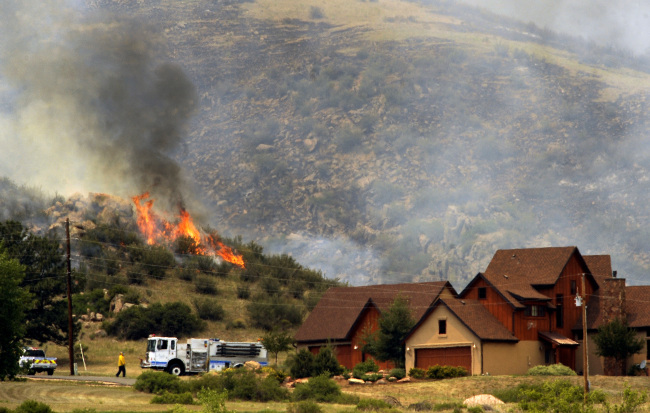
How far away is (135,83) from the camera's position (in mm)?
111438

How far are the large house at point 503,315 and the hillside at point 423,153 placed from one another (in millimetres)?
63786

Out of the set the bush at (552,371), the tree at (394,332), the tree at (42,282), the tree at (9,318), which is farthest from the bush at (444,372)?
the tree at (42,282)

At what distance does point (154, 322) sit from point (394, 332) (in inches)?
891

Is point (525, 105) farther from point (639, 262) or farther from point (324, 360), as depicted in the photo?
point (324, 360)

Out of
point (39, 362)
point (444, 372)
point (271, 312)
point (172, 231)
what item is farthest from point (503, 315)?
point (172, 231)

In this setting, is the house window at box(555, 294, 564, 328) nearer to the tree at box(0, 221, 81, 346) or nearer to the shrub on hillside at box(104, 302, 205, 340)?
the shrub on hillside at box(104, 302, 205, 340)

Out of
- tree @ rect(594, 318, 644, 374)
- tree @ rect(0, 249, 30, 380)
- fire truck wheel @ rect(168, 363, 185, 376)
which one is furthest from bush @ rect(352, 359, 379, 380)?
tree @ rect(0, 249, 30, 380)

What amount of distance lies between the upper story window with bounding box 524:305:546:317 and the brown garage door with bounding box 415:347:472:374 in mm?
5363

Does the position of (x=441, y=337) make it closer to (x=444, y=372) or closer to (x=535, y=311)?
(x=444, y=372)

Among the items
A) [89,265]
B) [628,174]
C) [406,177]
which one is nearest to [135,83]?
[89,265]

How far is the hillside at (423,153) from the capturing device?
445 feet

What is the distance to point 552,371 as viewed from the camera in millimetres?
52219

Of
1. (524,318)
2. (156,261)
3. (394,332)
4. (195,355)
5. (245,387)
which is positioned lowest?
(245,387)

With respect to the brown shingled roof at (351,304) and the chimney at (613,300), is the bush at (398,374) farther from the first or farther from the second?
the chimney at (613,300)
